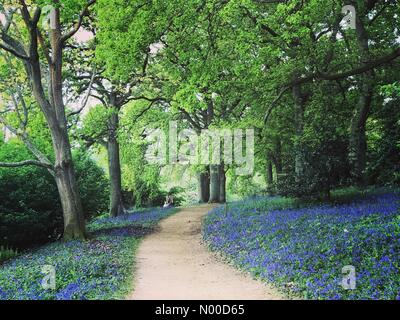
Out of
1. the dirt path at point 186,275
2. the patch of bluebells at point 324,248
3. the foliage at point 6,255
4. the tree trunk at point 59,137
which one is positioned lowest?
the foliage at point 6,255

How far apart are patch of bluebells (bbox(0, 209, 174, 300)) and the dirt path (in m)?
0.46

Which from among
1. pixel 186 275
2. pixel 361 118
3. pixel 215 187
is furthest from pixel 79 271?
pixel 215 187

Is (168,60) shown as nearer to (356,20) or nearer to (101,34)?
(101,34)

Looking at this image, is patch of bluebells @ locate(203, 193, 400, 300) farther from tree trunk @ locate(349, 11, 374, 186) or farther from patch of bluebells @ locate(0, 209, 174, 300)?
patch of bluebells @ locate(0, 209, 174, 300)

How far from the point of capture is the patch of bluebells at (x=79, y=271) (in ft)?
27.7

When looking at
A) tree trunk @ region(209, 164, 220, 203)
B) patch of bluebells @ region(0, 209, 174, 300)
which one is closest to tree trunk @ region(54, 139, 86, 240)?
patch of bluebells @ region(0, 209, 174, 300)

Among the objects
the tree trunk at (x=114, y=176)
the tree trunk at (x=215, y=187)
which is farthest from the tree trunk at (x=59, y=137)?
the tree trunk at (x=215, y=187)

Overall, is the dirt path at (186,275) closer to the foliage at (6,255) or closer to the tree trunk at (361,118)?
the foliage at (6,255)

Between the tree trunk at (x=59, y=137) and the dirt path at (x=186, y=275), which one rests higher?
the tree trunk at (x=59, y=137)

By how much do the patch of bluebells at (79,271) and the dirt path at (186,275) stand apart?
0.46 m

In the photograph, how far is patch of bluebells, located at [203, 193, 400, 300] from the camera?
715 cm

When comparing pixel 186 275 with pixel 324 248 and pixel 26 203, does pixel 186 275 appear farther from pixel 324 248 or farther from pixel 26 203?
pixel 26 203

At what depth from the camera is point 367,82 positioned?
1706cm
